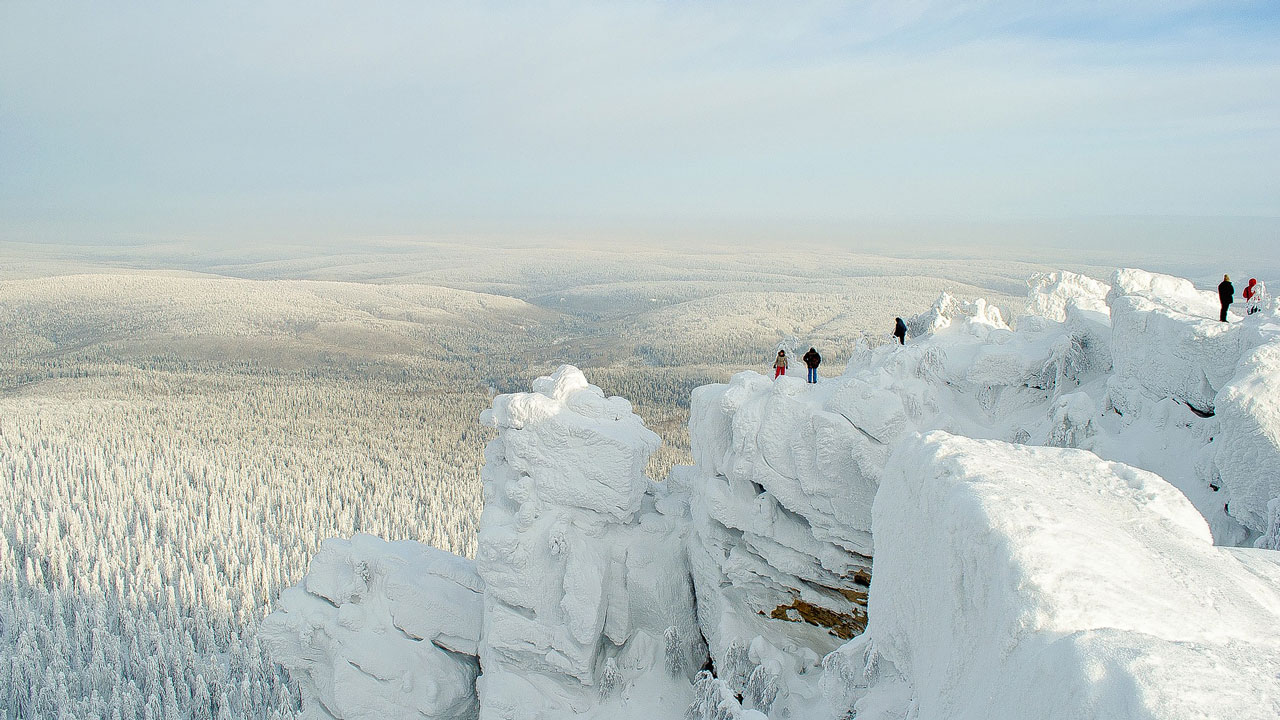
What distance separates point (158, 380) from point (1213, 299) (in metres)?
164

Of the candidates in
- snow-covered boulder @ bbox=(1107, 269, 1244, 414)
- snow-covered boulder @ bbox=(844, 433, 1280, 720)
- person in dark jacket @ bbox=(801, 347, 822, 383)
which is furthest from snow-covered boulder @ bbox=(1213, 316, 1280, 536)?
person in dark jacket @ bbox=(801, 347, 822, 383)

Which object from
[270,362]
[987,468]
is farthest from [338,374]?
[987,468]

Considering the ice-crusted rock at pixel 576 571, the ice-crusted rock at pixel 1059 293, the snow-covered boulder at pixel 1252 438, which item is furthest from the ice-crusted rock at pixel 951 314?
the snow-covered boulder at pixel 1252 438

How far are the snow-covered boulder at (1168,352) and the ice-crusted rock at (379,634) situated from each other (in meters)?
17.2

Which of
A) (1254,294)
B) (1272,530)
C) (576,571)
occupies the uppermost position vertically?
(1254,294)

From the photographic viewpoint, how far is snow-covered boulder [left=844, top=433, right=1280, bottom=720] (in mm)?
4922

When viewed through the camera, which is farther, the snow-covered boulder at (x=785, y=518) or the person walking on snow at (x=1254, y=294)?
the person walking on snow at (x=1254, y=294)

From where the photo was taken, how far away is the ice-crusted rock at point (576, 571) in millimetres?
17562

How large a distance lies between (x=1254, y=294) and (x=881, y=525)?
1535 cm

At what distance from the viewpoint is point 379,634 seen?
1956 centimetres

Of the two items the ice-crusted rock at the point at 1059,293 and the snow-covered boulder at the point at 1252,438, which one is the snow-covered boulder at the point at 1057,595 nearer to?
the snow-covered boulder at the point at 1252,438

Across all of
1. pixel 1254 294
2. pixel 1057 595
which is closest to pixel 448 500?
pixel 1254 294

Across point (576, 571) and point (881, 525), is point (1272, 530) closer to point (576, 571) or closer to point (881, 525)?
point (881, 525)

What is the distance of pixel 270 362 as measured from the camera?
16788cm
